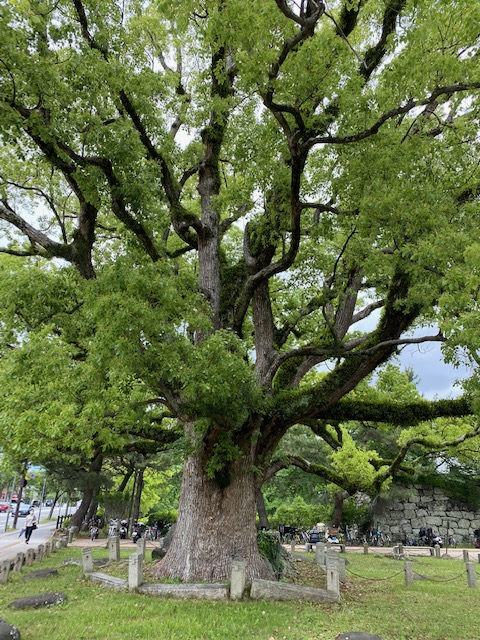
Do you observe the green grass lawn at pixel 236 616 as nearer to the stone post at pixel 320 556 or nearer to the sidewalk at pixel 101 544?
the stone post at pixel 320 556

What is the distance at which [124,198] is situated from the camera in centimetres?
817

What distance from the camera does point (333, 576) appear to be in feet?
25.0

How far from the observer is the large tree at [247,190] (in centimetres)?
582

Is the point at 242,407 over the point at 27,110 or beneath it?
beneath

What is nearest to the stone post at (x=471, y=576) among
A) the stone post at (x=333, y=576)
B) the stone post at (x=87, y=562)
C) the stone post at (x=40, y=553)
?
the stone post at (x=333, y=576)

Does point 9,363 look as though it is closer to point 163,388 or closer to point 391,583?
point 163,388

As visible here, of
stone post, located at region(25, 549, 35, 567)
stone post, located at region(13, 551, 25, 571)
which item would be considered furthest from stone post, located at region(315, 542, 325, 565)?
stone post, located at region(25, 549, 35, 567)

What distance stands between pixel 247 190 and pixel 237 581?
295 inches

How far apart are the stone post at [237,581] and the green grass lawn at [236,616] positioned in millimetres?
226

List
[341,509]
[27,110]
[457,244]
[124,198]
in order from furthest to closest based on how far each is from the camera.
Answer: [341,509] < [124,198] < [27,110] < [457,244]

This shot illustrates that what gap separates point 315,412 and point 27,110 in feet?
24.7

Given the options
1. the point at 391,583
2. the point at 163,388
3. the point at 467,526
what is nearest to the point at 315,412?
the point at 163,388

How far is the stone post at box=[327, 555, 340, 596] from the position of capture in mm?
7562

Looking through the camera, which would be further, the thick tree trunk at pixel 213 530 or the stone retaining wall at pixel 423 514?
the stone retaining wall at pixel 423 514
